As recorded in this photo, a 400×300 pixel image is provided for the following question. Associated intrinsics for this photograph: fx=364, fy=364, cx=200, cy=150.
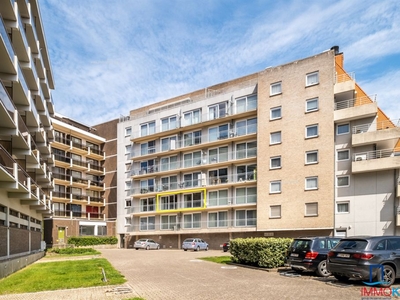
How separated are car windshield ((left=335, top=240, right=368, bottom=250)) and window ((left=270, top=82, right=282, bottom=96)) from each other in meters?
24.2

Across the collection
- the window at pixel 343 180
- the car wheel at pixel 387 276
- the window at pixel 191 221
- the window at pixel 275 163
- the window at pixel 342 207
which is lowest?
the window at pixel 191 221

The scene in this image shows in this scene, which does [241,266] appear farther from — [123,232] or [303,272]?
[123,232]

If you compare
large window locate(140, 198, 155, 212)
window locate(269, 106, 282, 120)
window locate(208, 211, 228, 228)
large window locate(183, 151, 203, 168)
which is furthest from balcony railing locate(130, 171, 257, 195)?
window locate(269, 106, 282, 120)

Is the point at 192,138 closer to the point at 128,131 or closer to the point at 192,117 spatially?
the point at 192,117

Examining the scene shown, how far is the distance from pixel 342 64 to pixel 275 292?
29.3 m

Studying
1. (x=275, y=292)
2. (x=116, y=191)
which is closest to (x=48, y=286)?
(x=275, y=292)

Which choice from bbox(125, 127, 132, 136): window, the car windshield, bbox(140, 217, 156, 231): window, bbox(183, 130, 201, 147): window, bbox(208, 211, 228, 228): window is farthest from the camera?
bbox(125, 127, 132, 136): window

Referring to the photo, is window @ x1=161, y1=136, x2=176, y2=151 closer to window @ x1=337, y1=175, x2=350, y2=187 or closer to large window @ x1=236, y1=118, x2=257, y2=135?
large window @ x1=236, y1=118, x2=257, y2=135

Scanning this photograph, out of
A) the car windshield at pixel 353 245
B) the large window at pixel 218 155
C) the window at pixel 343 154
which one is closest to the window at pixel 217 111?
the large window at pixel 218 155

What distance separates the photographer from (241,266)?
60.3 ft

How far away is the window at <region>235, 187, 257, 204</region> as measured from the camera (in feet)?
120

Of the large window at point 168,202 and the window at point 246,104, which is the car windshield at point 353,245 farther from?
the large window at point 168,202

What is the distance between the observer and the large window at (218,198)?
3891cm

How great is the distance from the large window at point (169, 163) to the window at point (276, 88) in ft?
48.5
